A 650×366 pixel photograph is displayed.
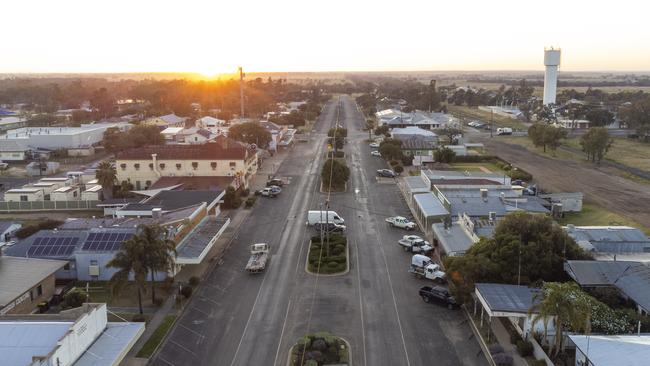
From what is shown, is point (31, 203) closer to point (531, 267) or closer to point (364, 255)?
point (364, 255)

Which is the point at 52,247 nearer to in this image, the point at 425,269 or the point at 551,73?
the point at 425,269

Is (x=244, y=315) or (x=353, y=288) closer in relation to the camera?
(x=244, y=315)

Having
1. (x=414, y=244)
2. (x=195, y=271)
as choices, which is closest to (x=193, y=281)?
(x=195, y=271)

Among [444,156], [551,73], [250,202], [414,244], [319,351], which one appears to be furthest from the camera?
[551,73]

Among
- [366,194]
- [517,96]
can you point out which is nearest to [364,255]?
[366,194]

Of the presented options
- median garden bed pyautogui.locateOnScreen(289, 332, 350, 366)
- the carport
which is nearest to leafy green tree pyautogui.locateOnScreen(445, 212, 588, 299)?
median garden bed pyautogui.locateOnScreen(289, 332, 350, 366)

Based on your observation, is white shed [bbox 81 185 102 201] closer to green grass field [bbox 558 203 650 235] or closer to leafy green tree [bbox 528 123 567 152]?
green grass field [bbox 558 203 650 235]
